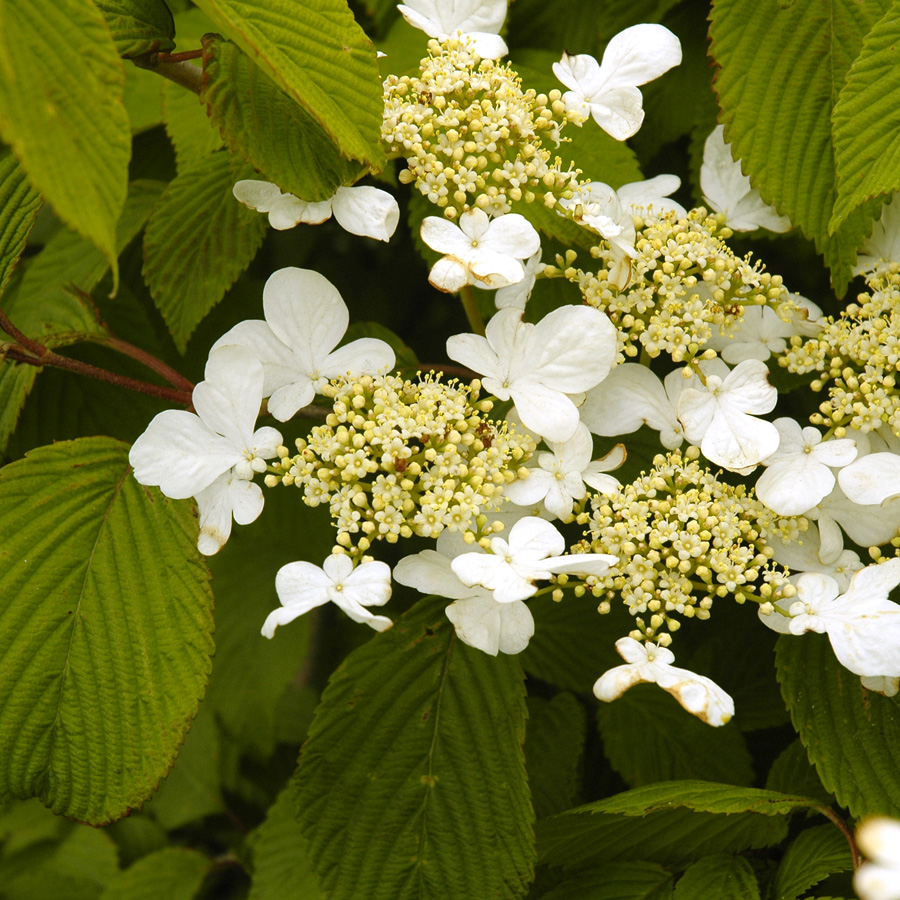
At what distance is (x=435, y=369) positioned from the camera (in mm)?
759

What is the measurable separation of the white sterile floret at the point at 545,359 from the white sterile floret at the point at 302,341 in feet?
0.26

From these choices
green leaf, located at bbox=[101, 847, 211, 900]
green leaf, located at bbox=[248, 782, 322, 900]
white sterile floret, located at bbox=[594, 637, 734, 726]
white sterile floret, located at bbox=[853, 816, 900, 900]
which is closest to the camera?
white sterile floret, located at bbox=[853, 816, 900, 900]

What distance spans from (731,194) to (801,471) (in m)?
0.30

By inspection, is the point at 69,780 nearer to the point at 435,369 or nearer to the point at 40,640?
the point at 40,640

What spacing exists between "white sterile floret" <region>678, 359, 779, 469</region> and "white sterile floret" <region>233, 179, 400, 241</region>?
0.95ft

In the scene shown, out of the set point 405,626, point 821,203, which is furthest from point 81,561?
point 821,203

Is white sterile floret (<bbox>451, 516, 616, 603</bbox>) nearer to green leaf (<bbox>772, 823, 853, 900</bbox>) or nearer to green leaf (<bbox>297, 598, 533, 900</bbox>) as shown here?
green leaf (<bbox>297, 598, 533, 900</bbox>)

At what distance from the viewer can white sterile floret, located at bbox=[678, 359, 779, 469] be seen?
2.22 ft

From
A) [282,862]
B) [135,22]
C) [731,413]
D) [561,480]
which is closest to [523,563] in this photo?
[561,480]

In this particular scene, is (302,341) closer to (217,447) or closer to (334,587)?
(217,447)

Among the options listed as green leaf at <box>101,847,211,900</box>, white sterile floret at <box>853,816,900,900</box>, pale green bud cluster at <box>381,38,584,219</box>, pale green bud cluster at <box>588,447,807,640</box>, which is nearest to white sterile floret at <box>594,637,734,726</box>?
pale green bud cluster at <box>588,447,807,640</box>

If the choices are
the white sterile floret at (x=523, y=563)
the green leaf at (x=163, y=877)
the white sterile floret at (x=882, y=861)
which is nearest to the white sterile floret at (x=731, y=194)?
the white sterile floret at (x=523, y=563)

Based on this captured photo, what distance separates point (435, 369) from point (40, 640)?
0.41 meters

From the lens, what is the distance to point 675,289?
0.69 meters
